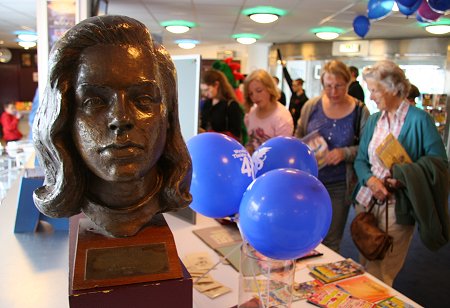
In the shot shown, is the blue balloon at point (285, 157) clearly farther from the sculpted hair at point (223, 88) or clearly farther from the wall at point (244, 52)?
the wall at point (244, 52)

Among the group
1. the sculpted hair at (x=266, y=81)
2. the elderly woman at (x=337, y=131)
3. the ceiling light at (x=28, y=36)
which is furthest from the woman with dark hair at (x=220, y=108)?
the ceiling light at (x=28, y=36)

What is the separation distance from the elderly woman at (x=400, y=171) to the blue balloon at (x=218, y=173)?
1022 millimetres

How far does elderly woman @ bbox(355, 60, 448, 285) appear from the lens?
1964 millimetres

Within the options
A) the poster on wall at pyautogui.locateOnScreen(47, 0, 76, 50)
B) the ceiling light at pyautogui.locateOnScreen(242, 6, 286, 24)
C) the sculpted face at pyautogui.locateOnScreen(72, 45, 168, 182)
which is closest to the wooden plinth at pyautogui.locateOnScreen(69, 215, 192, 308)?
the sculpted face at pyautogui.locateOnScreen(72, 45, 168, 182)

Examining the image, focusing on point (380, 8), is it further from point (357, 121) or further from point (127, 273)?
point (127, 273)

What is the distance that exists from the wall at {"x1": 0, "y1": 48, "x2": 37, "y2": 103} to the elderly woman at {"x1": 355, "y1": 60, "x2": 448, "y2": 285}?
43.1ft

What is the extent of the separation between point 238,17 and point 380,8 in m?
2.92

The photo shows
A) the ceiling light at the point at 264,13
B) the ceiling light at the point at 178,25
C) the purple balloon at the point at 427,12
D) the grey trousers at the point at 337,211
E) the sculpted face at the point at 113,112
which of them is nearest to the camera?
the sculpted face at the point at 113,112

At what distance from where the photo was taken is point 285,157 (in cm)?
151

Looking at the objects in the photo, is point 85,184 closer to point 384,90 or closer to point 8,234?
point 8,234

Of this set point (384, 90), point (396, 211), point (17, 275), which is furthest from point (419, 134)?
point (17, 275)

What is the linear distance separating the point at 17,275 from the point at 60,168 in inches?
29.4

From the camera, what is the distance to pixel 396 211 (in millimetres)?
2061

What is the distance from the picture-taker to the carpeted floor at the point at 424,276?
8.77 feet
